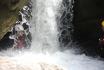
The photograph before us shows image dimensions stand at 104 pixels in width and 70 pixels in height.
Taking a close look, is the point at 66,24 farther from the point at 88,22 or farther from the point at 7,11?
the point at 7,11

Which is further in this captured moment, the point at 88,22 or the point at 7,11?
Answer: the point at 88,22

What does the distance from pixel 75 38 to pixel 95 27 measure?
49.4 inches

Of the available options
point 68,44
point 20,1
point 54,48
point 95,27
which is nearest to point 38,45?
point 54,48

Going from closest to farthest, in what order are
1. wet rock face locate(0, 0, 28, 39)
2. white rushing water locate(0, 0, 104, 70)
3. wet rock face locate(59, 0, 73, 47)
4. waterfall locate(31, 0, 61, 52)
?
1. wet rock face locate(0, 0, 28, 39)
2. white rushing water locate(0, 0, 104, 70)
3. waterfall locate(31, 0, 61, 52)
4. wet rock face locate(59, 0, 73, 47)

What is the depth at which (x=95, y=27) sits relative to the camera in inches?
537

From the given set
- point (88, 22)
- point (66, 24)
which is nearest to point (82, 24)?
point (88, 22)

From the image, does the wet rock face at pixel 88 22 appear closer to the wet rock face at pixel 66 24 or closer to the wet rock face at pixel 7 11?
the wet rock face at pixel 66 24

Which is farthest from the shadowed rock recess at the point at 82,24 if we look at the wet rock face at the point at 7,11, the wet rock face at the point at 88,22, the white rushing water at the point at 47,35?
the wet rock face at the point at 7,11

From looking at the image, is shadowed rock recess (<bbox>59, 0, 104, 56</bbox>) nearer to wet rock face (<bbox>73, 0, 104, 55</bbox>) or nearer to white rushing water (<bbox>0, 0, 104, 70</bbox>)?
wet rock face (<bbox>73, 0, 104, 55</bbox>)

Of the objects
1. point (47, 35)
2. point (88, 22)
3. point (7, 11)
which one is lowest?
point (47, 35)

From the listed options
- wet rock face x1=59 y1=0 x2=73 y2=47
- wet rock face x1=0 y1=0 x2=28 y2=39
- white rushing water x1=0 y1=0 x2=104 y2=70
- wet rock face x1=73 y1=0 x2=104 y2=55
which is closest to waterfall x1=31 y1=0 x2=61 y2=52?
white rushing water x1=0 y1=0 x2=104 y2=70

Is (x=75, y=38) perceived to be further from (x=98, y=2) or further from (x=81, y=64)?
(x=81, y=64)

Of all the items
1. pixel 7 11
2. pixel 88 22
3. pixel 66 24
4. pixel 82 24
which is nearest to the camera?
pixel 7 11

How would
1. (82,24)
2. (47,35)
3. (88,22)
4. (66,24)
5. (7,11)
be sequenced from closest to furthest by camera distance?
(7,11)
(47,35)
(88,22)
(82,24)
(66,24)
